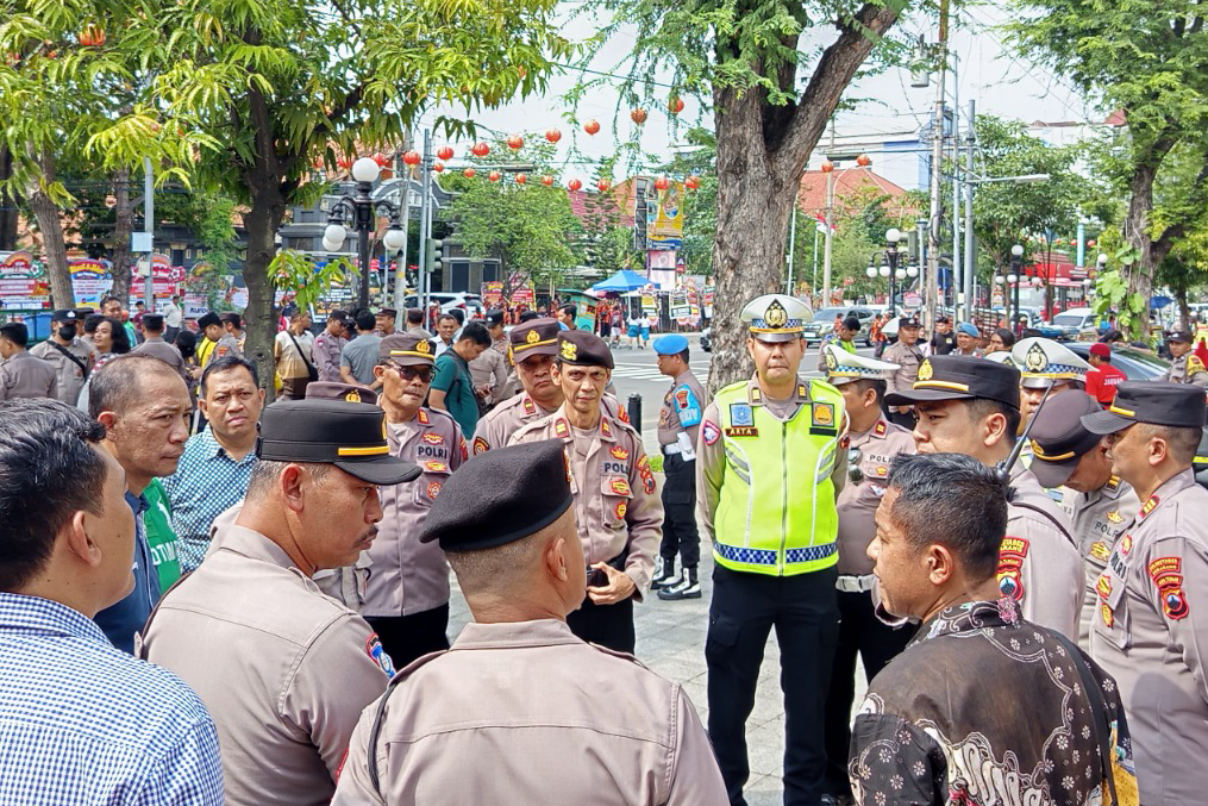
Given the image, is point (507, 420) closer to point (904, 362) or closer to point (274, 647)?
point (274, 647)

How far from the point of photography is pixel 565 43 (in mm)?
7246

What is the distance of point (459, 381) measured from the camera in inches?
361

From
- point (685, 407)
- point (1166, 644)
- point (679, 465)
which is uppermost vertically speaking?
point (685, 407)

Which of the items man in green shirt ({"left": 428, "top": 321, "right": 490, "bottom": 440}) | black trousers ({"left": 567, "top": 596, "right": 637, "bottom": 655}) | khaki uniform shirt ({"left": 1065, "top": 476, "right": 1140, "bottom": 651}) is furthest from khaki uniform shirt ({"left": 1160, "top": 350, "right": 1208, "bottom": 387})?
black trousers ({"left": 567, "top": 596, "right": 637, "bottom": 655})

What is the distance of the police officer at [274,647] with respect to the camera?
2.20m

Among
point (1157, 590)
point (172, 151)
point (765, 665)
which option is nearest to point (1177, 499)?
point (1157, 590)

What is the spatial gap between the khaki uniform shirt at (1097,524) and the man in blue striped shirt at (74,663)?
3313 millimetres

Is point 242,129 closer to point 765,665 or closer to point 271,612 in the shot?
point 765,665

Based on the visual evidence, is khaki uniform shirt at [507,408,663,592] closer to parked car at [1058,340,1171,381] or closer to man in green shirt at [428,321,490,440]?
man in green shirt at [428,321,490,440]

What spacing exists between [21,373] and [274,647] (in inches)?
347

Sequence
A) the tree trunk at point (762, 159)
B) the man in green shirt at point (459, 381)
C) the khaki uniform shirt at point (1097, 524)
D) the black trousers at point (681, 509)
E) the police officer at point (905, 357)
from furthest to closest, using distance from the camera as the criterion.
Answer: the police officer at point (905, 357), the tree trunk at point (762, 159), the man in green shirt at point (459, 381), the black trousers at point (681, 509), the khaki uniform shirt at point (1097, 524)

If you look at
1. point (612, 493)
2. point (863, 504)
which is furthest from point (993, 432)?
point (612, 493)

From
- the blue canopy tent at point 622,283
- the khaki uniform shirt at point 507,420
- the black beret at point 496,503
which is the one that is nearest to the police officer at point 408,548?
the khaki uniform shirt at point 507,420

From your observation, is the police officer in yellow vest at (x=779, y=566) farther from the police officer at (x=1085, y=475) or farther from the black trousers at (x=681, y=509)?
the black trousers at (x=681, y=509)
